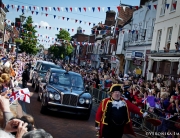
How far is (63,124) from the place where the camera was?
387 inches

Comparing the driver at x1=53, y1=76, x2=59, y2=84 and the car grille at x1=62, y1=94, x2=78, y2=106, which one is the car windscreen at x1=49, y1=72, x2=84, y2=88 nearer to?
the driver at x1=53, y1=76, x2=59, y2=84

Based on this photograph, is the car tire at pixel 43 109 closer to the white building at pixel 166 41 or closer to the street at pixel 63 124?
the street at pixel 63 124

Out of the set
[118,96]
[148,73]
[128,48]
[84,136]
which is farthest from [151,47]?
[118,96]

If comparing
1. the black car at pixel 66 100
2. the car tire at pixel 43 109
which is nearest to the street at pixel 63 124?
the car tire at pixel 43 109

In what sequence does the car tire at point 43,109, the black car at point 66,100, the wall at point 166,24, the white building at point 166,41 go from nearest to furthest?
the black car at point 66,100 < the car tire at point 43,109 < the white building at point 166,41 < the wall at point 166,24

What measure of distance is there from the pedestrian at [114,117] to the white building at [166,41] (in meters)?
13.2

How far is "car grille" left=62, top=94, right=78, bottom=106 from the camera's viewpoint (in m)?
10.6

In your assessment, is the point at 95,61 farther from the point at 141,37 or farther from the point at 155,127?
the point at 155,127

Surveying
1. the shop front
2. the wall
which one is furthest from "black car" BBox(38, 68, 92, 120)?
the shop front

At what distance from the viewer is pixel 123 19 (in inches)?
1697

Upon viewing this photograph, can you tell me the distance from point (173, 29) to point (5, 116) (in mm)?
19069

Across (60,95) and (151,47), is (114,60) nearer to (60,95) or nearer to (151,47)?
(151,47)

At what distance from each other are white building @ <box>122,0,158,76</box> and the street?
15.5 metres

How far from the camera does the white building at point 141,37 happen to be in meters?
26.2
